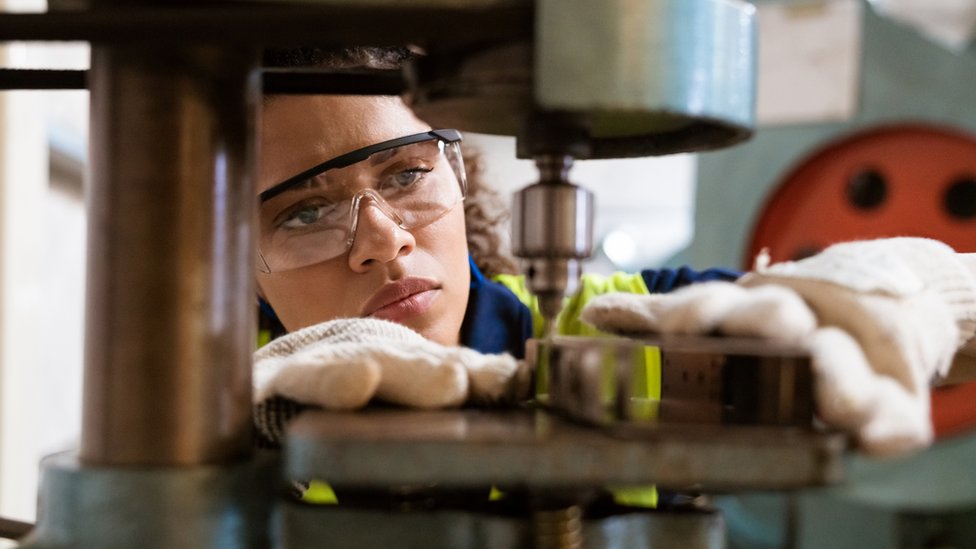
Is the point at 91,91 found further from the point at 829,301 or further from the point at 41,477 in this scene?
the point at 829,301

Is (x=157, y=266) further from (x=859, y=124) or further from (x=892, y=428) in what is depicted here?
(x=859, y=124)

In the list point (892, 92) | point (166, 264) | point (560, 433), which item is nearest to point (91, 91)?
point (166, 264)

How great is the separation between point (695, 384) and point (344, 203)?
651 millimetres

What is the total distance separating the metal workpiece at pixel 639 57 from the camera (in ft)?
1.61

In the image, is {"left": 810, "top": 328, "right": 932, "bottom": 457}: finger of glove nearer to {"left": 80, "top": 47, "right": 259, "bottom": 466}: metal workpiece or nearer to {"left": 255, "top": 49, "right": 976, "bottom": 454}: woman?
{"left": 255, "top": 49, "right": 976, "bottom": 454}: woman

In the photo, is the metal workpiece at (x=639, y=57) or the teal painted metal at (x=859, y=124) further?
the teal painted metal at (x=859, y=124)

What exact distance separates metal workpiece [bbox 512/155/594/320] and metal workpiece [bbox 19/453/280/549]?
0.23 metres

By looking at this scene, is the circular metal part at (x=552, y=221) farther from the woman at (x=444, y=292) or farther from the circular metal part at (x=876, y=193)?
the circular metal part at (x=876, y=193)

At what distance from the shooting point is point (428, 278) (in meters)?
1.21

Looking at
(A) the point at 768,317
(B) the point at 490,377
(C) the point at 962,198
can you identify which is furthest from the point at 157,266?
(C) the point at 962,198

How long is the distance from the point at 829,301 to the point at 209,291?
1.25 feet

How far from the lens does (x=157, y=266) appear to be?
51cm

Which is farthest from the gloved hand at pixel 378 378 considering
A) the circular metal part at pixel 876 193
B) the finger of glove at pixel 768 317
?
the circular metal part at pixel 876 193

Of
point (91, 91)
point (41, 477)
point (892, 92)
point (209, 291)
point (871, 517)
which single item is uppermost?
point (892, 92)
